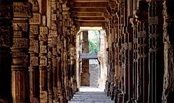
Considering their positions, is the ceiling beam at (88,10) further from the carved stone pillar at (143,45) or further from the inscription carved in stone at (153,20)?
the inscription carved in stone at (153,20)

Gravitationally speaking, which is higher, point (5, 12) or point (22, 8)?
point (22, 8)

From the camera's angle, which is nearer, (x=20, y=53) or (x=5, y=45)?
(x=5, y=45)

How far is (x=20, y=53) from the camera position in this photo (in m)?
7.41

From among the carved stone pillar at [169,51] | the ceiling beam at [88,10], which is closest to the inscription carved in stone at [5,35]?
the carved stone pillar at [169,51]

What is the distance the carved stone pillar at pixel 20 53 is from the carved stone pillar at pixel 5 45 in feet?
3.56

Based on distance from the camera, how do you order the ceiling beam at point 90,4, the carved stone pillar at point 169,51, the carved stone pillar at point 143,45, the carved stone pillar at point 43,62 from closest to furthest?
the carved stone pillar at point 169,51, the carved stone pillar at point 143,45, the carved stone pillar at point 43,62, the ceiling beam at point 90,4

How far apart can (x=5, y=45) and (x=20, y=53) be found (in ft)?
4.33

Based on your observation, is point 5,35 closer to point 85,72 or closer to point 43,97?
point 43,97

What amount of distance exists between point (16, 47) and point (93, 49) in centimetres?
5414

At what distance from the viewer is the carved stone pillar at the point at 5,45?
6078 mm

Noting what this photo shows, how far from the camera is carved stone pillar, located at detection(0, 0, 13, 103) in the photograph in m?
6.08

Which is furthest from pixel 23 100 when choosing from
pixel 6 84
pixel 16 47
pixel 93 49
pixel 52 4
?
pixel 93 49

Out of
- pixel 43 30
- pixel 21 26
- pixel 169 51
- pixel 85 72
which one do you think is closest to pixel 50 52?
pixel 43 30

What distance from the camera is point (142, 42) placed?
10023 mm
